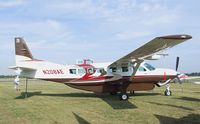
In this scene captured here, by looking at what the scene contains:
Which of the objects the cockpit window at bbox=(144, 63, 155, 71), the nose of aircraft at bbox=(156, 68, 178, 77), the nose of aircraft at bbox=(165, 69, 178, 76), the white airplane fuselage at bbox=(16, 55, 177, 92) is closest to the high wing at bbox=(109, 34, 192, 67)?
the white airplane fuselage at bbox=(16, 55, 177, 92)

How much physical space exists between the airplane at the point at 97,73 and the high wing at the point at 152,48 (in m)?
0.43

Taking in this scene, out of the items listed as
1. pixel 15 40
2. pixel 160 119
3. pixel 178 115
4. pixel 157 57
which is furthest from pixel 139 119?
pixel 15 40

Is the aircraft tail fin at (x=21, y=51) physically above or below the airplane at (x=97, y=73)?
above

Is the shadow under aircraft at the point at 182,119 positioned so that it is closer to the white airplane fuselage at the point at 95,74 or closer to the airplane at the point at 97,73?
the airplane at the point at 97,73

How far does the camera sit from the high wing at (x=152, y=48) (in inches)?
529

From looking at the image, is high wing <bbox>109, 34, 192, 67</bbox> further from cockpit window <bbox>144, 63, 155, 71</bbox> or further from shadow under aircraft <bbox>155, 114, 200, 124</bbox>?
shadow under aircraft <bbox>155, 114, 200, 124</bbox>

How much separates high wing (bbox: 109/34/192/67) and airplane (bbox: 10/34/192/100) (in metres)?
0.43

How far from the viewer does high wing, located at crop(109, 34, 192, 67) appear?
1345 cm

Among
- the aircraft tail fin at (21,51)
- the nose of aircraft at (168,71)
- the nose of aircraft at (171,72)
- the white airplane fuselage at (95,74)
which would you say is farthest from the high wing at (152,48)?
the aircraft tail fin at (21,51)

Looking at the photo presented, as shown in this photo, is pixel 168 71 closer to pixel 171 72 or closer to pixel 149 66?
pixel 171 72

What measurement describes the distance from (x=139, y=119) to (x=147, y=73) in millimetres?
9822

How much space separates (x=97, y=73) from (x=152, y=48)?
6.24 m

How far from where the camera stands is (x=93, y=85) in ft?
70.0

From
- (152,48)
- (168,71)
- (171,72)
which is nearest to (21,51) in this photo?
(152,48)
